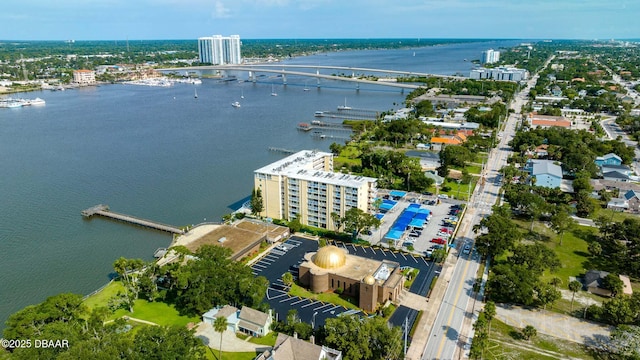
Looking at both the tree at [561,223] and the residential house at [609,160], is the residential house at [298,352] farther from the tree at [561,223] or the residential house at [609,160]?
the residential house at [609,160]

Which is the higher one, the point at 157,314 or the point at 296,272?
the point at 296,272

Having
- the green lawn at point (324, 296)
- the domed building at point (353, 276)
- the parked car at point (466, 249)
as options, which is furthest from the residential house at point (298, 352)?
the parked car at point (466, 249)

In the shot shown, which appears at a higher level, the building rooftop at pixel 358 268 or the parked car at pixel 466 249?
the building rooftop at pixel 358 268

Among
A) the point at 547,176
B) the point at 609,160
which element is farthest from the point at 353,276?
the point at 609,160

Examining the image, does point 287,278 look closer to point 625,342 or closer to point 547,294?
point 547,294

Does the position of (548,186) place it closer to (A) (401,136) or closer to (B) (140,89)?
(A) (401,136)

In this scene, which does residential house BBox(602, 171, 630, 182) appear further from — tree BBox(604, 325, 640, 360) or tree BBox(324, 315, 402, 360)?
tree BBox(324, 315, 402, 360)
